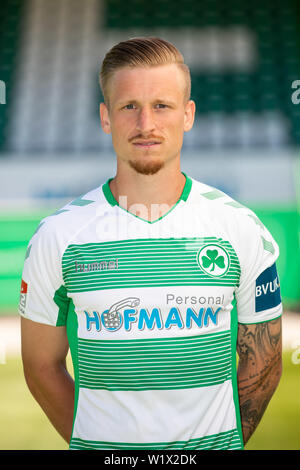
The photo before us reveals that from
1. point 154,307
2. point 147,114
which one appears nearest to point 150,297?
point 154,307

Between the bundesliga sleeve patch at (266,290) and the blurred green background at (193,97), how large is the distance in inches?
212

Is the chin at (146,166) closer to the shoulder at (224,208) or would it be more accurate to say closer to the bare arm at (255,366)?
the shoulder at (224,208)

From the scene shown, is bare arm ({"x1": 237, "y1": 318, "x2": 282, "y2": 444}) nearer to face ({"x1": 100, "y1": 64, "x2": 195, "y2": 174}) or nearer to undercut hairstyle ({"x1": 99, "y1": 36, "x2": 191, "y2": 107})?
face ({"x1": 100, "y1": 64, "x2": 195, "y2": 174})

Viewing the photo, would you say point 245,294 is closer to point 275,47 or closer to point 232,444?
point 232,444

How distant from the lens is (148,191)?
2.17m

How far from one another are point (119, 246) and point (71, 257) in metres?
0.18

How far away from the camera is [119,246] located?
2.13 m

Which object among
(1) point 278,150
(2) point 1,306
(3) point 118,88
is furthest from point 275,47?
(3) point 118,88

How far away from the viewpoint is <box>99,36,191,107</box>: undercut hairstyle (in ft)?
6.83

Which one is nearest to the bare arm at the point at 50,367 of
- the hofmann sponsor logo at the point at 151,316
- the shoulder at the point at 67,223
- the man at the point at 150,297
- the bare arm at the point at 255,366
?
the man at the point at 150,297

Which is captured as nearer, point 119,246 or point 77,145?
point 119,246

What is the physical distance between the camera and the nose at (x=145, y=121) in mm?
2006

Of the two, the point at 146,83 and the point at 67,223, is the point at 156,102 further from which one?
the point at 67,223

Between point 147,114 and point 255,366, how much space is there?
1.01 meters
